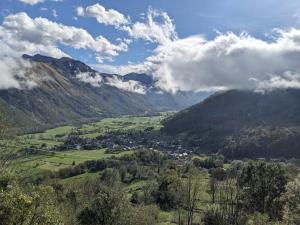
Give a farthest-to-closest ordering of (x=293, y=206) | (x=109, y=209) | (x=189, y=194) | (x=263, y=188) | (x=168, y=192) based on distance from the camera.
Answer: (x=168, y=192) → (x=189, y=194) → (x=263, y=188) → (x=109, y=209) → (x=293, y=206)

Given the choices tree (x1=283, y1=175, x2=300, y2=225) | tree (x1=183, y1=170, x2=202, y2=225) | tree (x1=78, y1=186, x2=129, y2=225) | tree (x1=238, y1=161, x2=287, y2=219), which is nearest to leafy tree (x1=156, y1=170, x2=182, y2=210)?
tree (x1=183, y1=170, x2=202, y2=225)

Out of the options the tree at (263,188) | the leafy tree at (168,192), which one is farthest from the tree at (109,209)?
the leafy tree at (168,192)

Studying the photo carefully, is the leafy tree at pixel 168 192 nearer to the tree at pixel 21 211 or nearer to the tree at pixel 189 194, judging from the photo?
the tree at pixel 189 194

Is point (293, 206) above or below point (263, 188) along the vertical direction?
above

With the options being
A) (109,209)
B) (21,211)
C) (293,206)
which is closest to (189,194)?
(109,209)

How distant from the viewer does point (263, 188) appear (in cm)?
10294

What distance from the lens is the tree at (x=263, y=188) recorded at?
3935 inches

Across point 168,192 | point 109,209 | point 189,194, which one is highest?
point 109,209

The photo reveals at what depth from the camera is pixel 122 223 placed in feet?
266

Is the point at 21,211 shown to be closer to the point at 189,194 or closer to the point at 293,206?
the point at 293,206

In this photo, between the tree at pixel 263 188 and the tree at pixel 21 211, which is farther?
the tree at pixel 263 188

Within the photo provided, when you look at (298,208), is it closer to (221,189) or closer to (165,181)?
(221,189)

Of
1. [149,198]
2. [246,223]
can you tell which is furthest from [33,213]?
[149,198]

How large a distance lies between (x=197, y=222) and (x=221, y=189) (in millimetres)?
20962
